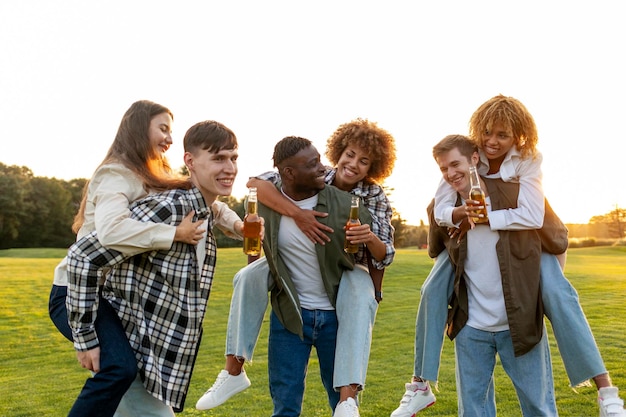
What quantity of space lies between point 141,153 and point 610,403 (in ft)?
10.8

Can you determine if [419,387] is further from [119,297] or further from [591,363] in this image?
[119,297]

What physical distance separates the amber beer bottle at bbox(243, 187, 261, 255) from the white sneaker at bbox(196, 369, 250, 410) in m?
1.00

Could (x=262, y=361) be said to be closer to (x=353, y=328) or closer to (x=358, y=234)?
(x=353, y=328)

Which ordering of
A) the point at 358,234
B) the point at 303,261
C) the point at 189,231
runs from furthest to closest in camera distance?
1. the point at 303,261
2. the point at 358,234
3. the point at 189,231

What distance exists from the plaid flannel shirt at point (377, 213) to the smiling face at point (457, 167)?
45 centimetres

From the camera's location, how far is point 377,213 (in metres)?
4.38

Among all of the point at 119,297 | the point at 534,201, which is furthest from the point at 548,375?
the point at 119,297

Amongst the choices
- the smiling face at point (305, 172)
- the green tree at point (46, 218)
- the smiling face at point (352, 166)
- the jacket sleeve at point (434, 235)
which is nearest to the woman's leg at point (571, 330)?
the jacket sleeve at point (434, 235)

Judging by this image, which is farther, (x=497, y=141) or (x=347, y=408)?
(x=497, y=141)

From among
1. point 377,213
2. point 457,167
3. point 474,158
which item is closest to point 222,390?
point 377,213

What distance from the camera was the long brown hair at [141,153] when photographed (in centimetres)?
389

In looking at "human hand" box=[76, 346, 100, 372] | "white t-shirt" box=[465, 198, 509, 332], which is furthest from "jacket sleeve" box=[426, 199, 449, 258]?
"human hand" box=[76, 346, 100, 372]

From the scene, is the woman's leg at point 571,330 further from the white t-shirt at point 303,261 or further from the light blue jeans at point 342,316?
the white t-shirt at point 303,261

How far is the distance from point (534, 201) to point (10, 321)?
13956 mm
